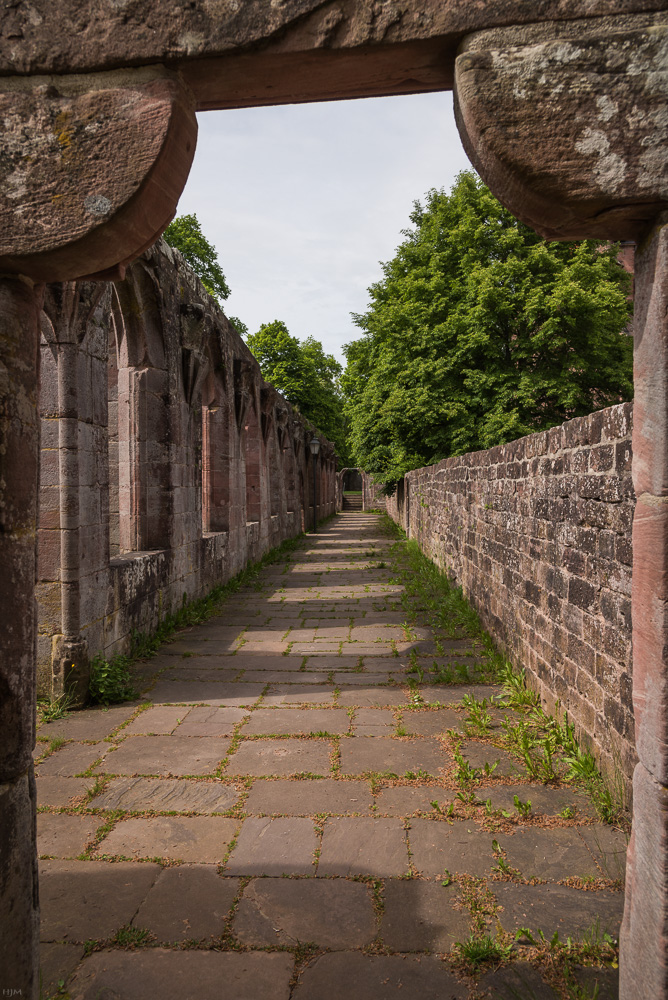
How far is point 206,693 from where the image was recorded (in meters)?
5.03

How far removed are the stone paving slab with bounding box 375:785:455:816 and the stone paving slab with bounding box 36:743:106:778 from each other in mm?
1689

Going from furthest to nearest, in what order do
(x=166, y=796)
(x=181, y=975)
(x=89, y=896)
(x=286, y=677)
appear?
1. (x=286, y=677)
2. (x=166, y=796)
3. (x=89, y=896)
4. (x=181, y=975)

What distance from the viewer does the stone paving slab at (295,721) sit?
425 centimetres

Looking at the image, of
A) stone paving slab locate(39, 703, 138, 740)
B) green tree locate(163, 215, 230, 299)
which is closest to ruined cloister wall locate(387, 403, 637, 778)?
stone paving slab locate(39, 703, 138, 740)

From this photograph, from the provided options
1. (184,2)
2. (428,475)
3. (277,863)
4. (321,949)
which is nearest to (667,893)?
(321,949)

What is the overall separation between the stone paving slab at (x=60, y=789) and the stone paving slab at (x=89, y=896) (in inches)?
21.7

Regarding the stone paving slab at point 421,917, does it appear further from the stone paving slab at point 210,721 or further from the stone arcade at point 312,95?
the stone paving slab at point 210,721

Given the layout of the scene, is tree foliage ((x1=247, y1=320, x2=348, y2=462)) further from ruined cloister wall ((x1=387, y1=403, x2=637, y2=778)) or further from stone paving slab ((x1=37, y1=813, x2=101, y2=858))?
stone paving slab ((x1=37, y1=813, x2=101, y2=858))

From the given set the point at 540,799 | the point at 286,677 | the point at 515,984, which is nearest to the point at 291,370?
the point at 286,677

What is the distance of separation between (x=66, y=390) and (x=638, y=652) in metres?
4.18

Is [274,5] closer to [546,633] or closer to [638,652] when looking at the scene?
[638,652]

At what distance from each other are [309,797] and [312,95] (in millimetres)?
3070

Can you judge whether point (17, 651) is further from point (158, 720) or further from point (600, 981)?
point (158, 720)

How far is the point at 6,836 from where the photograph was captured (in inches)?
72.2
